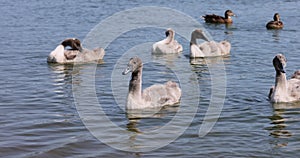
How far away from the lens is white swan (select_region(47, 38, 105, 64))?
690 inches

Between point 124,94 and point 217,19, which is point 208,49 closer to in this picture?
point 124,94

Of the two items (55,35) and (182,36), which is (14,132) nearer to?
(55,35)

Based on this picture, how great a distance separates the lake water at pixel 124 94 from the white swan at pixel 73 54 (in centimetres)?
30

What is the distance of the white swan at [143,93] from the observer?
12153mm

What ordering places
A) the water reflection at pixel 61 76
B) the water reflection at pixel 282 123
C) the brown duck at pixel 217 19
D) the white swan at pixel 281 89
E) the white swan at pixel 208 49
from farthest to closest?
the brown duck at pixel 217 19 < the white swan at pixel 208 49 < the water reflection at pixel 61 76 < the white swan at pixel 281 89 < the water reflection at pixel 282 123

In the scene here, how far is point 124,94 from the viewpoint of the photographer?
44.4ft

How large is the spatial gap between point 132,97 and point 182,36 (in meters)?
10.9

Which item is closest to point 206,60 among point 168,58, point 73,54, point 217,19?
point 168,58

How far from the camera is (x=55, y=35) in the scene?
21734 millimetres

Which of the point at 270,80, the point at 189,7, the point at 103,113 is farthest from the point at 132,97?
the point at 189,7

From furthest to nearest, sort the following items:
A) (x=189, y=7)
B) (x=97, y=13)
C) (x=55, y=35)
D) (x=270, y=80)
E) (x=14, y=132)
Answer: (x=189, y=7) → (x=97, y=13) → (x=55, y=35) → (x=270, y=80) → (x=14, y=132)

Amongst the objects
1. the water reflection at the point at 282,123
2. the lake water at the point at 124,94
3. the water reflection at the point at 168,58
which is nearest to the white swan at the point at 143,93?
the lake water at the point at 124,94

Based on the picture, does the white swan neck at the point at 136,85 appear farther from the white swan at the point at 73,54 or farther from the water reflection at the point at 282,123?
the white swan at the point at 73,54

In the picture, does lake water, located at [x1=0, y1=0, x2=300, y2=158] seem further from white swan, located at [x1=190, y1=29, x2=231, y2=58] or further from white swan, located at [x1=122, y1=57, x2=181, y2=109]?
white swan, located at [x1=190, y1=29, x2=231, y2=58]
